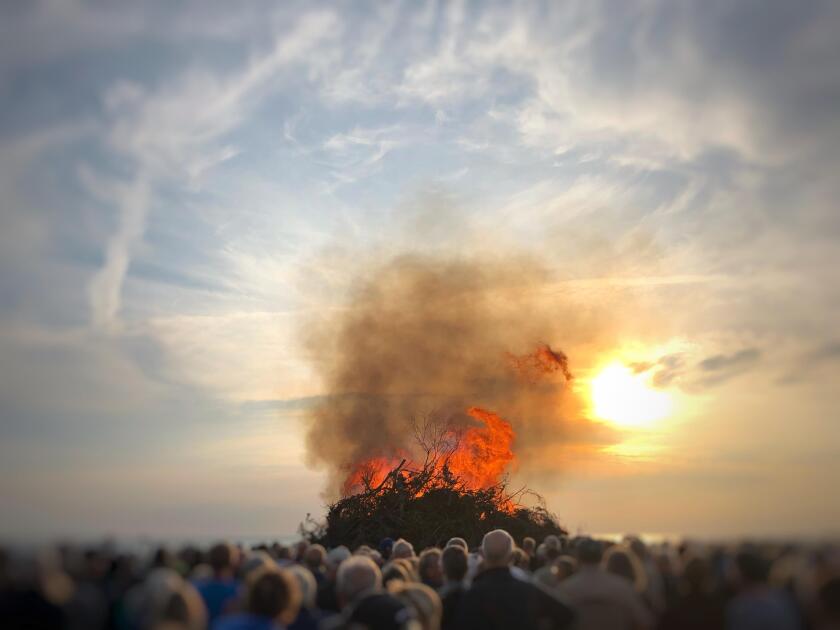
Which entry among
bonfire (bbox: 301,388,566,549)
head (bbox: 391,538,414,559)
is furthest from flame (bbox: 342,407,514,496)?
head (bbox: 391,538,414,559)

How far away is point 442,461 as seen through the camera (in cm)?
3256

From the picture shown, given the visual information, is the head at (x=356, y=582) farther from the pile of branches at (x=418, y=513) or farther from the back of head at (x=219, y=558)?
the pile of branches at (x=418, y=513)

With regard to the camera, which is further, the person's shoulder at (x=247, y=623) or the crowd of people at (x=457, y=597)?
the crowd of people at (x=457, y=597)

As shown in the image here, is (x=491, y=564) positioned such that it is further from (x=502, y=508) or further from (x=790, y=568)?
(x=502, y=508)

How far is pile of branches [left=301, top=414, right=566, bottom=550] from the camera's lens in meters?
28.7

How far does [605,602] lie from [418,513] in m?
Answer: 20.9

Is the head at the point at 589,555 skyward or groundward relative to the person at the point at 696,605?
skyward

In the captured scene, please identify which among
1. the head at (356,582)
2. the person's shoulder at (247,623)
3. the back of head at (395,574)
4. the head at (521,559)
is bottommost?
the person's shoulder at (247,623)

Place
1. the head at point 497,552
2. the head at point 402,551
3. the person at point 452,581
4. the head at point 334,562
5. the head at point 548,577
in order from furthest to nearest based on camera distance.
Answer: the head at point 402,551 → the head at point 334,562 → the head at point 548,577 → the person at point 452,581 → the head at point 497,552

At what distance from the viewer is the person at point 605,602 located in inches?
335

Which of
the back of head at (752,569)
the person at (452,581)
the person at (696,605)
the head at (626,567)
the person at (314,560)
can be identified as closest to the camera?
the back of head at (752,569)

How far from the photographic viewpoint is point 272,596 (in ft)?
22.0

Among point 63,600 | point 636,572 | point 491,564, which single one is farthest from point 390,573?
point 63,600

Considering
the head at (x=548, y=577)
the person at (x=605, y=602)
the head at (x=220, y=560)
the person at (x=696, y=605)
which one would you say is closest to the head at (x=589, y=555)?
the person at (x=605, y=602)
